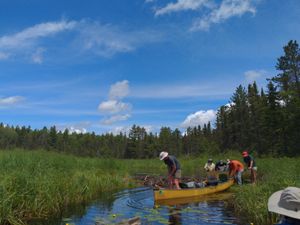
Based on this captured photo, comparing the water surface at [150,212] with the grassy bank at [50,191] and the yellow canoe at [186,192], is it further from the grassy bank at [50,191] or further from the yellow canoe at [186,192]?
the grassy bank at [50,191]

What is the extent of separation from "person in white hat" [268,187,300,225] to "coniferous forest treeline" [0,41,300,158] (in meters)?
27.9

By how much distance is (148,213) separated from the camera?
13812mm

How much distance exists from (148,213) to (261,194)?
443cm

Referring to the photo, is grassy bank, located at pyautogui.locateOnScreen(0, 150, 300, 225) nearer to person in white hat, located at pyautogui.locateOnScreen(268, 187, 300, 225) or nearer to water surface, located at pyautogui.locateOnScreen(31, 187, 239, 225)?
water surface, located at pyautogui.locateOnScreen(31, 187, 239, 225)

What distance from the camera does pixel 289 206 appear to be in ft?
11.5

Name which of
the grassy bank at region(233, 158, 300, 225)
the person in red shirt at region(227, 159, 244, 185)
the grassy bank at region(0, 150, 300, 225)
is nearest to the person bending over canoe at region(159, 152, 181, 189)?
the grassy bank at region(0, 150, 300, 225)

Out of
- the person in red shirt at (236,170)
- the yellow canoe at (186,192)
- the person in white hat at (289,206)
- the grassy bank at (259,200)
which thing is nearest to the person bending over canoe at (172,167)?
the yellow canoe at (186,192)

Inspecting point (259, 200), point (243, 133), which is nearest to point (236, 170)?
point (259, 200)

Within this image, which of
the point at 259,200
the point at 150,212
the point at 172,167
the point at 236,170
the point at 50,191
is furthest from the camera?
the point at 236,170

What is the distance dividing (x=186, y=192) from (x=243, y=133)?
63.8 metres

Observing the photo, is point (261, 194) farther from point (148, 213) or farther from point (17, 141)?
point (17, 141)

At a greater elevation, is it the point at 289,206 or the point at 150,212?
the point at 289,206

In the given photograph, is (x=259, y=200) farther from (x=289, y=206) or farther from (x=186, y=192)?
(x=289, y=206)

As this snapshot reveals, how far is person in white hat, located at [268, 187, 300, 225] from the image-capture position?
3.44 meters
